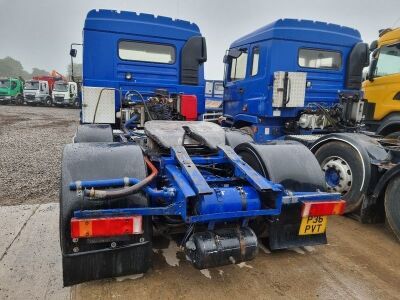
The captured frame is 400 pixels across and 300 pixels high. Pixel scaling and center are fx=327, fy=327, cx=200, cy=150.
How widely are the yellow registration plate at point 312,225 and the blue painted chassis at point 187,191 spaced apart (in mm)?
217

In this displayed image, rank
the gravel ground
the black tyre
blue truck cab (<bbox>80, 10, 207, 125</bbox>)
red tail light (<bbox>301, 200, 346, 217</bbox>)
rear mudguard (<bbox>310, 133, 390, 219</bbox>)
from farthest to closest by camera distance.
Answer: blue truck cab (<bbox>80, 10, 207, 125</bbox>) < the gravel ground < the black tyre < rear mudguard (<bbox>310, 133, 390, 219</bbox>) < red tail light (<bbox>301, 200, 346, 217</bbox>)

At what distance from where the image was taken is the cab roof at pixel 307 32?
6.06 m

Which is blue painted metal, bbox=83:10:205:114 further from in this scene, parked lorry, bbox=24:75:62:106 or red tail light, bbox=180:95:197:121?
parked lorry, bbox=24:75:62:106

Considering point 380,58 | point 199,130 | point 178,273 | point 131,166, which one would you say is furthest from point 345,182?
point 380,58

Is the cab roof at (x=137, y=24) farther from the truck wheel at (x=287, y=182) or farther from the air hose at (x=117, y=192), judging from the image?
the air hose at (x=117, y=192)

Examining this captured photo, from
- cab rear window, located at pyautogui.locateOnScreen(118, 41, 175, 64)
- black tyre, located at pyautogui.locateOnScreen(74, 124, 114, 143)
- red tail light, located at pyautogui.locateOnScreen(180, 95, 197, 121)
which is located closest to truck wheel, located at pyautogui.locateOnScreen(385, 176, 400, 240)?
red tail light, located at pyautogui.locateOnScreen(180, 95, 197, 121)

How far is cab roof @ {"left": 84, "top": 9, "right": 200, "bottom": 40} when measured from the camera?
5000 millimetres

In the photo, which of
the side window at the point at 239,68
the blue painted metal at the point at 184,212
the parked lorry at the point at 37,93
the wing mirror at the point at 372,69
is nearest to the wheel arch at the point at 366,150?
the blue painted metal at the point at 184,212

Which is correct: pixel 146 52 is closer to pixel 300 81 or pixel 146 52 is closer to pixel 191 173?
pixel 300 81

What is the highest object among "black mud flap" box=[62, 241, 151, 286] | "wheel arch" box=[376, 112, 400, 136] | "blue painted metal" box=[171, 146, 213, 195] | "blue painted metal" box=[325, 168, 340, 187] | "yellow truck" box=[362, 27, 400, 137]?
"yellow truck" box=[362, 27, 400, 137]

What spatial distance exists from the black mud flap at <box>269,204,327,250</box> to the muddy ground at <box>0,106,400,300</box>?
222 millimetres

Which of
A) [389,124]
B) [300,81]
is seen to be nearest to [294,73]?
[300,81]

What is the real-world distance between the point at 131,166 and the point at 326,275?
6.01 ft

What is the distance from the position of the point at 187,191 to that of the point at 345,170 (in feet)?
8.07
